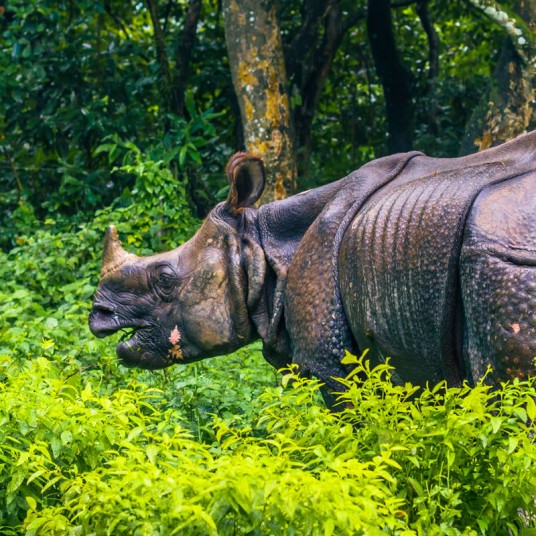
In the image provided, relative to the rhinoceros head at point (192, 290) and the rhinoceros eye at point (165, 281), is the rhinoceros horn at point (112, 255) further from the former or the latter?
the rhinoceros eye at point (165, 281)

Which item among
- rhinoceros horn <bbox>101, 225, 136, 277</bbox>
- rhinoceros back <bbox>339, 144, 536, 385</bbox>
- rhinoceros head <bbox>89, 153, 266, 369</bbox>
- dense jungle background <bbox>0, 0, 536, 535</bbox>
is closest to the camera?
dense jungle background <bbox>0, 0, 536, 535</bbox>

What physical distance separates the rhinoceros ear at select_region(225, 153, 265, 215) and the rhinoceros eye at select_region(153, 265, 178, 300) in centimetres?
41

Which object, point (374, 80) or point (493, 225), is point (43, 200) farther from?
point (493, 225)

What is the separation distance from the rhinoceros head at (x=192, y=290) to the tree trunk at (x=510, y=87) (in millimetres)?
3039

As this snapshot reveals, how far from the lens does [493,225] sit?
14.6 ft

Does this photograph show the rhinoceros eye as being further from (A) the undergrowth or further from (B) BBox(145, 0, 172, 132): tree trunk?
(B) BBox(145, 0, 172, 132): tree trunk

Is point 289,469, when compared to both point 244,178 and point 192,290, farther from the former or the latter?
point 244,178

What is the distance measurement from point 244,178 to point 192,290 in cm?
57

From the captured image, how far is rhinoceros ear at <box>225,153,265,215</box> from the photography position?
19.5 feet

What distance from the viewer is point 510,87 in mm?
8633

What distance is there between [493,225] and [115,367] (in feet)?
9.49

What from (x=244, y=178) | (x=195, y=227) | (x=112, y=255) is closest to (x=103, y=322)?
(x=112, y=255)

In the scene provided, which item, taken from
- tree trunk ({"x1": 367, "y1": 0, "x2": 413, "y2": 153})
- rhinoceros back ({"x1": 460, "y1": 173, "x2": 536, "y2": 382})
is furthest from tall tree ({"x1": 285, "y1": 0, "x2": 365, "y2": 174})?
rhinoceros back ({"x1": 460, "y1": 173, "x2": 536, "y2": 382})

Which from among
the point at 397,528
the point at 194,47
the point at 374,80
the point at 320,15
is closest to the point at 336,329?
the point at 397,528
